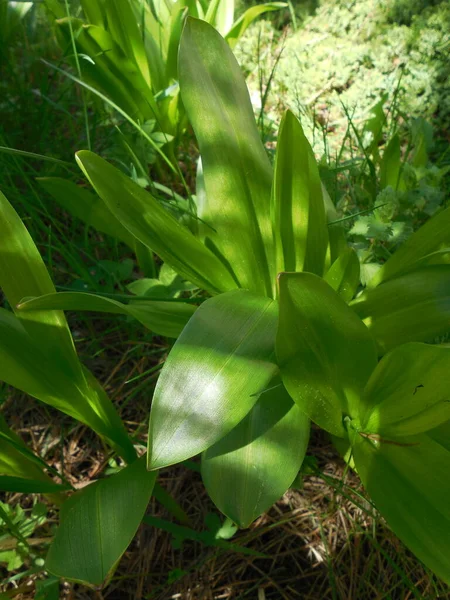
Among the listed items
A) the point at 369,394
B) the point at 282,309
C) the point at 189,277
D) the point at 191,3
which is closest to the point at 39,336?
the point at 189,277

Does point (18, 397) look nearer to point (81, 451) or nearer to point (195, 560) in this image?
point (81, 451)

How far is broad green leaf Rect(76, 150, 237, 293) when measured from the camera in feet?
2.79

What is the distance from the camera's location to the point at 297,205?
3.02 feet

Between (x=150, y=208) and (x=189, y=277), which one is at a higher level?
(x=150, y=208)

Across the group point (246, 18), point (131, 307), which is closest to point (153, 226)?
point (131, 307)

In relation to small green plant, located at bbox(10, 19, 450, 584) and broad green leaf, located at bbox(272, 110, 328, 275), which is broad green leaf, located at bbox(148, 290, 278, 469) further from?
broad green leaf, located at bbox(272, 110, 328, 275)

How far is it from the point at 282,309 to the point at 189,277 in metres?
0.33

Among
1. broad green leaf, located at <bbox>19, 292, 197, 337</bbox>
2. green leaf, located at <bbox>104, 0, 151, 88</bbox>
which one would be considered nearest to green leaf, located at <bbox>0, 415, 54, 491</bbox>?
broad green leaf, located at <bbox>19, 292, 197, 337</bbox>

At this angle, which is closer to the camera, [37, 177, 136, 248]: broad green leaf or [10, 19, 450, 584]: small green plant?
[10, 19, 450, 584]: small green plant

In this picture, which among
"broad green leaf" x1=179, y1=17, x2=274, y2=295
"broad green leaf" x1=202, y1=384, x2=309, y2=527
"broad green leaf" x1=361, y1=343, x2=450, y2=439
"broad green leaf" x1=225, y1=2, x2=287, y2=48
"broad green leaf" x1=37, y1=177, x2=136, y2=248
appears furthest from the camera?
"broad green leaf" x1=225, y1=2, x2=287, y2=48

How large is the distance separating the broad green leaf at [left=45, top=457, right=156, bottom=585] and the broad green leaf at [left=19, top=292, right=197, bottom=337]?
23cm

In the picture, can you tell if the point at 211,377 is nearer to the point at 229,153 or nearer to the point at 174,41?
the point at 229,153

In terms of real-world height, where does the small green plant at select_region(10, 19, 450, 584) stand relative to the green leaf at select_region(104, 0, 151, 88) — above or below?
below

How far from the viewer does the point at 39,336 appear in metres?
0.85
